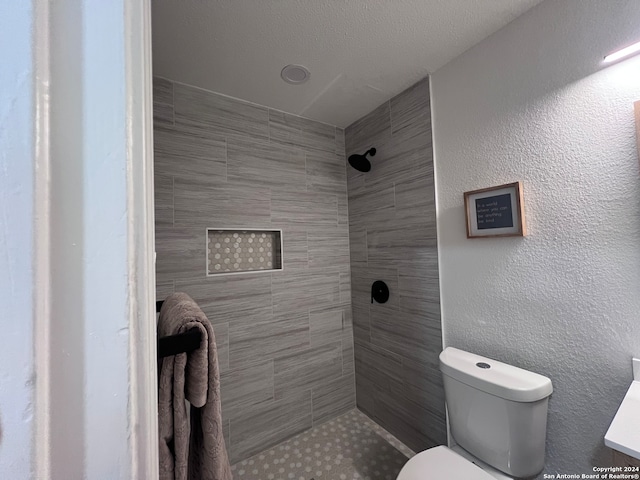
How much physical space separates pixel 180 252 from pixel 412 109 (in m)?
1.57

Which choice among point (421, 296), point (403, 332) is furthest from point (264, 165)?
point (403, 332)

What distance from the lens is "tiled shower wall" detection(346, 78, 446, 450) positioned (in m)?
1.42

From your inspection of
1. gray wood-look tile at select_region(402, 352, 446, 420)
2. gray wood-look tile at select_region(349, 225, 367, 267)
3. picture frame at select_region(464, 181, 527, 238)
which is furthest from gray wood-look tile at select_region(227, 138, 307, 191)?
gray wood-look tile at select_region(402, 352, 446, 420)

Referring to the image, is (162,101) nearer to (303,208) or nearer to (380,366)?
(303,208)

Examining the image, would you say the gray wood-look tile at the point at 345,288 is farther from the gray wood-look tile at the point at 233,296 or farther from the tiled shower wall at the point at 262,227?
the gray wood-look tile at the point at 233,296

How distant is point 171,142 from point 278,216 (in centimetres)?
73

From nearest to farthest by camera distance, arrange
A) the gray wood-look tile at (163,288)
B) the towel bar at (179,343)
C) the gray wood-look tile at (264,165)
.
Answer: the towel bar at (179,343) < the gray wood-look tile at (163,288) < the gray wood-look tile at (264,165)

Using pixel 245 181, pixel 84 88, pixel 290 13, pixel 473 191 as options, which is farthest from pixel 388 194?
pixel 84 88

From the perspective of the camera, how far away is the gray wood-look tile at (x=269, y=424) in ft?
4.90

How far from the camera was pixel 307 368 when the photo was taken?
1.74 meters

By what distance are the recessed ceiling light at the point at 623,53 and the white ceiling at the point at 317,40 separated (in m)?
0.37

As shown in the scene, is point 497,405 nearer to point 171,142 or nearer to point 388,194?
point 388,194

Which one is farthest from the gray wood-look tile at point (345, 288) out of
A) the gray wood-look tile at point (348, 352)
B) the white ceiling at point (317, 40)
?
the white ceiling at point (317, 40)

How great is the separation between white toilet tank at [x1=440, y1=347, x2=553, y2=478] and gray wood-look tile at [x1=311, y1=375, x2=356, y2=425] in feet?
2.99
